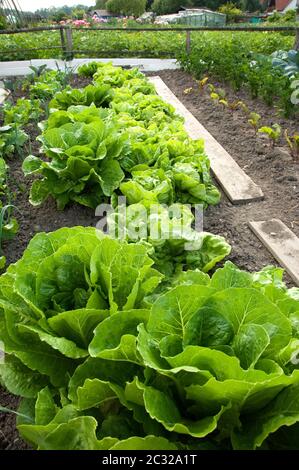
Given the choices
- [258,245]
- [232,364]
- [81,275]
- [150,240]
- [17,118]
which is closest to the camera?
[232,364]

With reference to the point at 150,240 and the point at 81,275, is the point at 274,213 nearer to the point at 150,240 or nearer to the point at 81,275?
the point at 150,240

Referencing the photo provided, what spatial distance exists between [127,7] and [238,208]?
4960cm

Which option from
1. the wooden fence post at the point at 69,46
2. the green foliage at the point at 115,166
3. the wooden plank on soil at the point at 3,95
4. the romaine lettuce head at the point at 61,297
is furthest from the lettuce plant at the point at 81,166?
the wooden fence post at the point at 69,46

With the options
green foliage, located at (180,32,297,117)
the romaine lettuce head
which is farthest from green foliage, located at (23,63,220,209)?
green foliage, located at (180,32,297,117)

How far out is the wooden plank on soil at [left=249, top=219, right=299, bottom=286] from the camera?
289 centimetres

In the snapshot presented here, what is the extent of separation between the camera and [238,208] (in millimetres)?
3697

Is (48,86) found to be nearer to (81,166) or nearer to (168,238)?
(81,166)

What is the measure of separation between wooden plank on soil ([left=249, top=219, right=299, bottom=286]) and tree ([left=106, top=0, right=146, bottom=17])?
160 feet

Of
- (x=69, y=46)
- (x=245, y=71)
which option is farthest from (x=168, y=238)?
(x=69, y=46)

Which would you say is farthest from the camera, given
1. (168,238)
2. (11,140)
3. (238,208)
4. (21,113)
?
(21,113)

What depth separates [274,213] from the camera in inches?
142

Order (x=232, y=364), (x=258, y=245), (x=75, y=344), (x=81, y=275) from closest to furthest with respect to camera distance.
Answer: (x=232, y=364)
(x=75, y=344)
(x=81, y=275)
(x=258, y=245)

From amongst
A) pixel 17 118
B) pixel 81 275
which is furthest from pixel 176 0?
pixel 81 275
